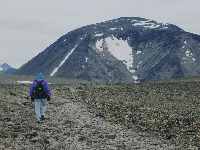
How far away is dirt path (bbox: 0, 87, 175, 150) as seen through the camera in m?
26.4

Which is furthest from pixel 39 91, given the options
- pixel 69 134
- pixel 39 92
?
pixel 69 134

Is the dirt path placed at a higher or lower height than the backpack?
lower

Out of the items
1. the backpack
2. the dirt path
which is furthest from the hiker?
the dirt path

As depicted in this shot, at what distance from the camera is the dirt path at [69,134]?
26.4 metres

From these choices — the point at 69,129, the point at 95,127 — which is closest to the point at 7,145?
the point at 69,129

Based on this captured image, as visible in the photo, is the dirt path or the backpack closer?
the dirt path

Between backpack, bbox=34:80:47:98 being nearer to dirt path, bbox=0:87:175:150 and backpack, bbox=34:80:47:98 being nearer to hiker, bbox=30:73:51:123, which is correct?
hiker, bbox=30:73:51:123

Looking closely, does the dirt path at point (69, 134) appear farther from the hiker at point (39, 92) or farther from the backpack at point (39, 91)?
the backpack at point (39, 91)

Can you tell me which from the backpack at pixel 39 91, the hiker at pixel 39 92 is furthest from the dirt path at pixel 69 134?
the backpack at pixel 39 91

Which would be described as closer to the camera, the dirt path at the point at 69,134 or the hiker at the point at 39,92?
the dirt path at the point at 69,134

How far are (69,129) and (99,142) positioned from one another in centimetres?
471

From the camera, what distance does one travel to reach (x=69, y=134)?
29.9 meters

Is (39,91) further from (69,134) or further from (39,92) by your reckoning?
(69,134)

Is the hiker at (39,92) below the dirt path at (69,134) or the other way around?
the other way around
